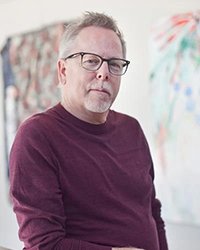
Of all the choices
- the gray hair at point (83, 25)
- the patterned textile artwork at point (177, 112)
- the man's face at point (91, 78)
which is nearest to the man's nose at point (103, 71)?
the man's face at point (91, 78)

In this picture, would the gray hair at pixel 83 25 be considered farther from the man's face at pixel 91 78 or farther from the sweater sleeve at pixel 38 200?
the sweater sleeve at pixel 38 200

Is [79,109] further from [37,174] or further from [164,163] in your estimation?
[164,163]

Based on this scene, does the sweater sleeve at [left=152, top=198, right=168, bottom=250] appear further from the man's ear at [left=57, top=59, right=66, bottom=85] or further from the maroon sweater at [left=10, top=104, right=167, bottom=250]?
the man's ear at [left=57, top=59, right=66, bottom=85]

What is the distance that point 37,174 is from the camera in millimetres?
1018

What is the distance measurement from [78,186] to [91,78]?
336 mm

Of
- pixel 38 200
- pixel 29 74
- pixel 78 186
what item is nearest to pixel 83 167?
pixel 78 186

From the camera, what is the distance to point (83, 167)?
1130 mm

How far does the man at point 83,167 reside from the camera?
101 cm

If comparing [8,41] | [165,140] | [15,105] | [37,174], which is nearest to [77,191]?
[37,174]

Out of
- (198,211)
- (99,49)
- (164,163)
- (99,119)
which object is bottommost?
(198,211)

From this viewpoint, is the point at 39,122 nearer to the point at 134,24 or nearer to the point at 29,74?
the point at 134,24

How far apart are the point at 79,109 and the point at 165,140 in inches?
36.7

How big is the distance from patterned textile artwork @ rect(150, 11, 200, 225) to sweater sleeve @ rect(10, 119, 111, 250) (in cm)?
102

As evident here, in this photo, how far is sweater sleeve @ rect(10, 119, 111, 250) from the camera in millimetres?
995
